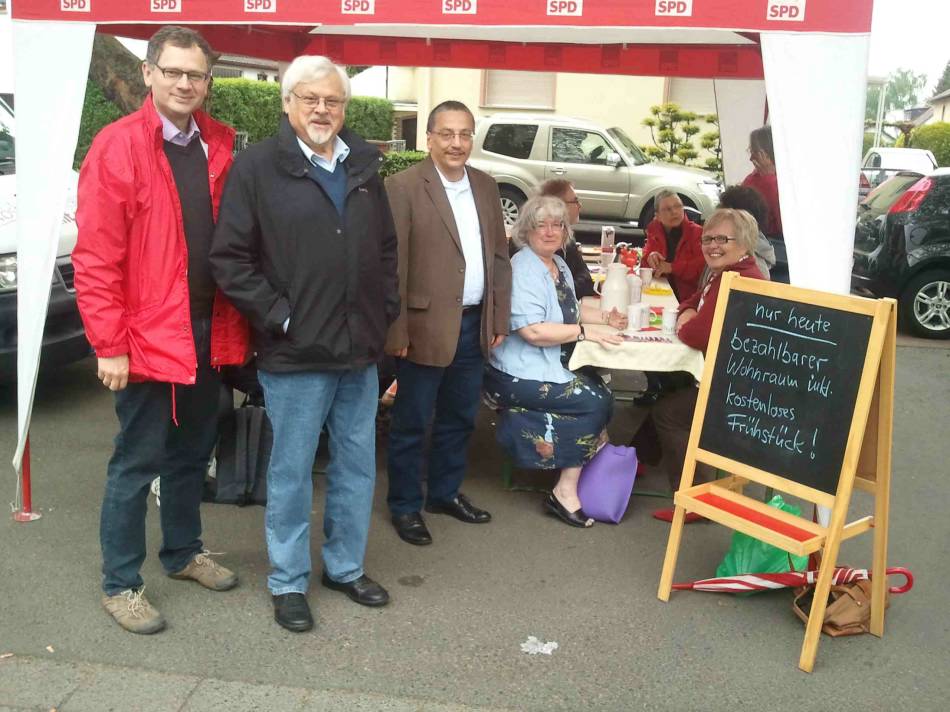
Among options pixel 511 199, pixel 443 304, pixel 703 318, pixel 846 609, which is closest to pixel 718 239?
pixel 703 318

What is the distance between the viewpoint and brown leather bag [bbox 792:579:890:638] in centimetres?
344

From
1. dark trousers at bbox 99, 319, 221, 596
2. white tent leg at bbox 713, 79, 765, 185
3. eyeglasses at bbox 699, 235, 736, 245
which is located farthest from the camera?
white tent leg at bbox 713, 79, 765, 185

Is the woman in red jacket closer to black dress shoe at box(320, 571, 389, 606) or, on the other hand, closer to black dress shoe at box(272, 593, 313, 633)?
black dress shoe at box(320, 571, 389, 606)

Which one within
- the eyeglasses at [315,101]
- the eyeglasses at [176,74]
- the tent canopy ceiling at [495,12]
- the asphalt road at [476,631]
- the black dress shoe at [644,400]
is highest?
the tent canopy ceiling at [495,12]

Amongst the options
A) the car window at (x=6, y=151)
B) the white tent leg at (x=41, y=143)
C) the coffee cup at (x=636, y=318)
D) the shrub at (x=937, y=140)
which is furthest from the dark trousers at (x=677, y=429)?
the shrub at (x=937, y=140)

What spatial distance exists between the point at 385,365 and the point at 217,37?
103 inches

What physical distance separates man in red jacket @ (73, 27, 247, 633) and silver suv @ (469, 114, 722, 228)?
11.7 m

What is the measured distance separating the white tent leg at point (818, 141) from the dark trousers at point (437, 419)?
131cm

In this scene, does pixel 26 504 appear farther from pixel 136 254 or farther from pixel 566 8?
pixel 566 8

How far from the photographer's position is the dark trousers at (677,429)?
4605mm

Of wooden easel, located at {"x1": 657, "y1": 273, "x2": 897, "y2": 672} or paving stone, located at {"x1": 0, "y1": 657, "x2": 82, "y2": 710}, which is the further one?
wooden easel, located at {"x1": 657, "y1": 273, "x2": 897, "y2": 672}

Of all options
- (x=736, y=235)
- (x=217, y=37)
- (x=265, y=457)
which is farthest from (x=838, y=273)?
(x=217, y=37)

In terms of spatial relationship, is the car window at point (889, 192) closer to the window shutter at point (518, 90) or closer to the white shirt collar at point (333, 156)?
the white shirt collar at point (333, 156)

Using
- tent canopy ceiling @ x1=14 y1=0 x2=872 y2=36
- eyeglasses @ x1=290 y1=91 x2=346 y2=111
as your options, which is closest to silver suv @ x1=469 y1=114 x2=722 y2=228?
tent canopy ceiling @ x1=14 y1=0 x2=872 y2=36
